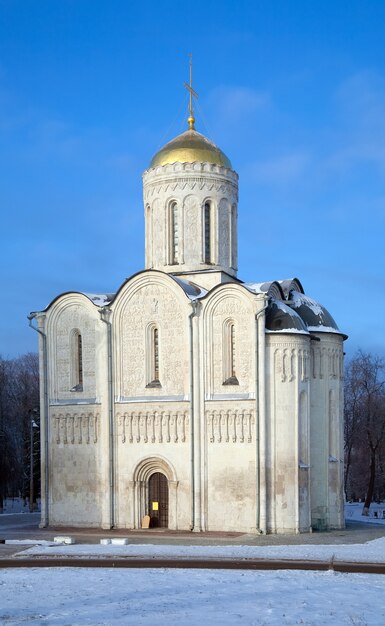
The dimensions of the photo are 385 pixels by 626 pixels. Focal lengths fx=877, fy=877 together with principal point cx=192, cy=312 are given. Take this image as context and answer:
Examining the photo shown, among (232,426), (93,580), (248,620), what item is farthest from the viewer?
(232,426)

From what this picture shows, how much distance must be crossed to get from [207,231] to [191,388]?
20.5 feet

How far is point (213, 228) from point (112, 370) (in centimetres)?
640

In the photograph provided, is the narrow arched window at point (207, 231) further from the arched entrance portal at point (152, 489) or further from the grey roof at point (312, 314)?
the arched entrance portal at point (152, 489)

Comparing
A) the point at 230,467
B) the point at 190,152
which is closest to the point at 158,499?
the point at 230,467

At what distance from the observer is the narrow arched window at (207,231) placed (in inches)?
1254

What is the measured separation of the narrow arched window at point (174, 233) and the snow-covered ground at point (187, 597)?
50.0ft

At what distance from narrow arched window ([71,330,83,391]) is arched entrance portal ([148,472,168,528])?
436 centimetres

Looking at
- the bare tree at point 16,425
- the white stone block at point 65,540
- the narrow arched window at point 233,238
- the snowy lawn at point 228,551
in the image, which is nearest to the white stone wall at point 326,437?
the narrow arched window at point 233,238

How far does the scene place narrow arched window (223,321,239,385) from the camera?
28.8 m

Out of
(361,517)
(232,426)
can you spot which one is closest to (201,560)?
(232,426)

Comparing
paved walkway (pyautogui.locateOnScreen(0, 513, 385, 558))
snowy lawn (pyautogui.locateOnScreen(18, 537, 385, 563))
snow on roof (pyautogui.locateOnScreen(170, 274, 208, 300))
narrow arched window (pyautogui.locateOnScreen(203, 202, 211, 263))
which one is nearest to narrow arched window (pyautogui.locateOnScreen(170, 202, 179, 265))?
narrow arched window (pyautogui.locateOnScreen(203, 202, 211, 263))

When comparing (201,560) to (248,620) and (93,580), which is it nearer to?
(93,580)

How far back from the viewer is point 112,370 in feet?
99.6

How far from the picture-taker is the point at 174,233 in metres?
32.0
